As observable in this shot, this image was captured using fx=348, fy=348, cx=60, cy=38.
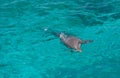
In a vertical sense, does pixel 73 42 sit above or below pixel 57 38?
above

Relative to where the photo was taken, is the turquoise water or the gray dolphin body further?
the gray dolphin body

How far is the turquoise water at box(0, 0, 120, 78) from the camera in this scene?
8.84 metres

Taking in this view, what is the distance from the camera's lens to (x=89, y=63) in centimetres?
898

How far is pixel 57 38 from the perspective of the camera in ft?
32.4

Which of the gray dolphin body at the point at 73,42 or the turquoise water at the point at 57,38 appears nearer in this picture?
the turquoise water at the point at 57,38

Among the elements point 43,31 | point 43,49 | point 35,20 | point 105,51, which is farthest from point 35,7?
point 105,51

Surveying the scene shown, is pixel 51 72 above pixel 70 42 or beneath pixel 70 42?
beneath

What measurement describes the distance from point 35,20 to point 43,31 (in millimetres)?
785

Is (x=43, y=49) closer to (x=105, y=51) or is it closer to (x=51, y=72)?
(x=51, y=72)

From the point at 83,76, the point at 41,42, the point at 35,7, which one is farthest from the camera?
the point at 35,7

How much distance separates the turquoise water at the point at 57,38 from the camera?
8844 millimetres

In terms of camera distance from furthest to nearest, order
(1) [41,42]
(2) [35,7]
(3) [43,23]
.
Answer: (2) [35,7], (3) [43,23], (1) [41,42]

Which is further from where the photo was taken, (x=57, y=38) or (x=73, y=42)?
(x=57, y=38)

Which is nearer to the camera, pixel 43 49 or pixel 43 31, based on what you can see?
pixel 43 49
